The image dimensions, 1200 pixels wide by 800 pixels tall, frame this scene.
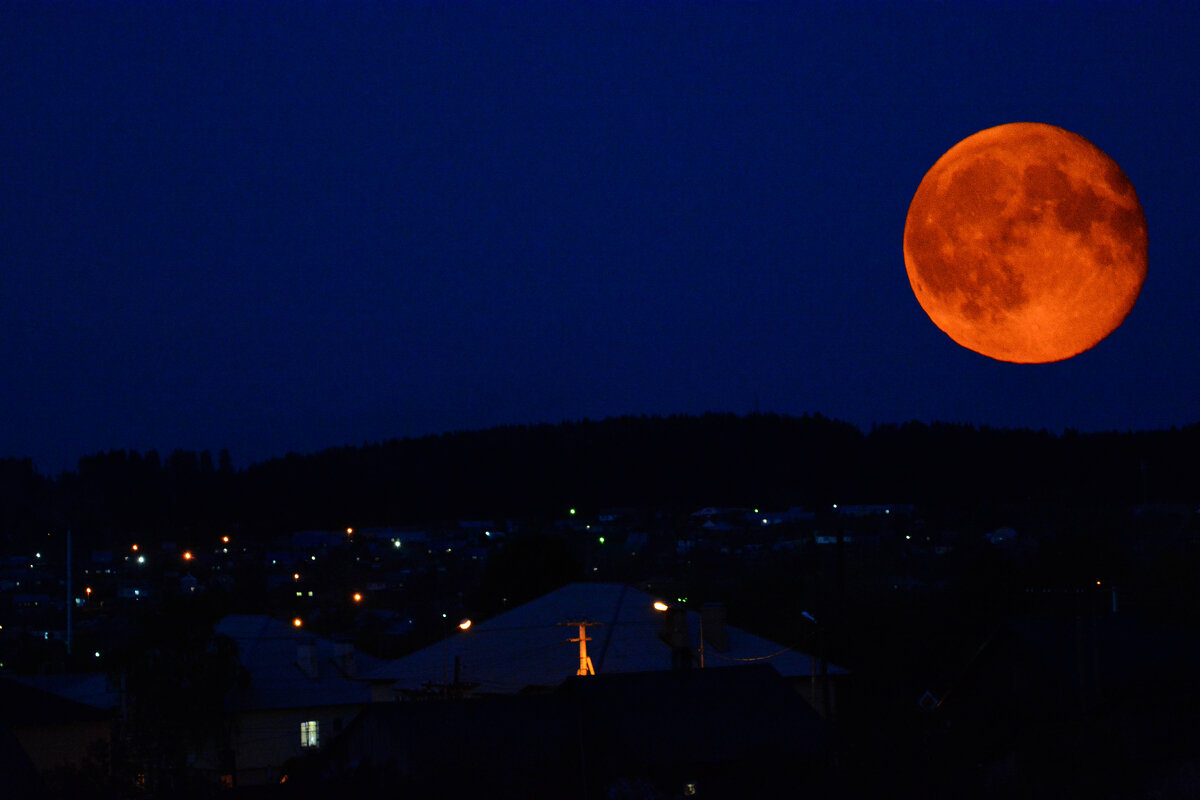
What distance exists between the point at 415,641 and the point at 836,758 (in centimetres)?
3593

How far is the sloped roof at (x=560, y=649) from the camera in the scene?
99.8 ft

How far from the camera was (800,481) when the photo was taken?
97.0 metres

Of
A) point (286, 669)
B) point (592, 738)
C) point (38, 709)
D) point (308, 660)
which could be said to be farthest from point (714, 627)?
point (38, 709)

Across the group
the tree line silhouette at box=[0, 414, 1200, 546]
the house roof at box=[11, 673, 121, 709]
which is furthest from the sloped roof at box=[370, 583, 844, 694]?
the tree line silhouette at box=[0, 414, 1200, 546]

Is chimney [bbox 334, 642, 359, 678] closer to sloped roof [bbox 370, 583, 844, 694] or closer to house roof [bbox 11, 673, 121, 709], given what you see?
sloped roof [bbox 370, 583, 844, 694]

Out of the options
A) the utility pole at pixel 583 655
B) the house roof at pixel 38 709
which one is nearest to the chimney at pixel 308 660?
the house roof at pixel 38 709

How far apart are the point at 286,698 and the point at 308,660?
8.78ft

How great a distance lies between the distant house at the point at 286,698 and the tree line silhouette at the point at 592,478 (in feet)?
175

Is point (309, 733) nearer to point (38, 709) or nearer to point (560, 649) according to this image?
point (38, 709)

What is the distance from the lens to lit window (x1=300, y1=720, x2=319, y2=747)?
112 ft

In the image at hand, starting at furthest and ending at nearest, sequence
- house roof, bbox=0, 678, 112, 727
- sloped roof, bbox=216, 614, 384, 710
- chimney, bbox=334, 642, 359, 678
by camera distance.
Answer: chimney, bbox=334, 642, 359, 678, sloped roof, bbox=216, 614, 384, 710, house roof, bbox=0, 678, 112, 727

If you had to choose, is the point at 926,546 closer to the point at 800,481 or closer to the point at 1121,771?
the point at 800,481

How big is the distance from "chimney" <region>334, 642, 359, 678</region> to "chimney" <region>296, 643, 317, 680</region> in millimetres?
985

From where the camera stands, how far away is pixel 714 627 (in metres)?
33.0
